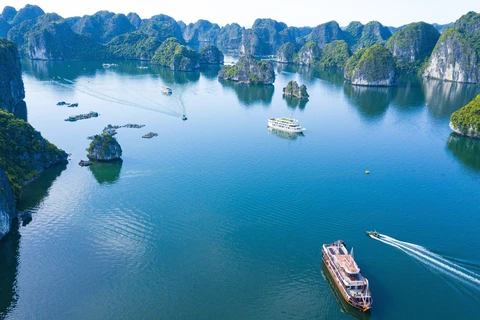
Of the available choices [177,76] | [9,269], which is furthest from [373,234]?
[177,76]

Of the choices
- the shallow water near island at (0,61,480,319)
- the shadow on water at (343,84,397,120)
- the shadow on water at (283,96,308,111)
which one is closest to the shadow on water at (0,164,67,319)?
the shallow water near island at (0,61,480,319)

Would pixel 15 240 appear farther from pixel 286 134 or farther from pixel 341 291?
pixel 286 134

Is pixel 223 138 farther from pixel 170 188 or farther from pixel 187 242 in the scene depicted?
pixel 187 242

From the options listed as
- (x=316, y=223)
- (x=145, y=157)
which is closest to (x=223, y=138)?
(x=145, y=157)

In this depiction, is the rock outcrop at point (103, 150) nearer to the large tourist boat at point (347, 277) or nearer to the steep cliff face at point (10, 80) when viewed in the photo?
the steep cliff face at point (10, 80)

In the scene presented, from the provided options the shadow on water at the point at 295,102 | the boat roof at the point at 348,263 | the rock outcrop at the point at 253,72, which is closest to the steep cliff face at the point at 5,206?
the boat roof at the point at 348,263

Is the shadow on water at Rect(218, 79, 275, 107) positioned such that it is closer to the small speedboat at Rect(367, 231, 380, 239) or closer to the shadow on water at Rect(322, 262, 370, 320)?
the small speedboat at Rect(367, 231, 380, 239)

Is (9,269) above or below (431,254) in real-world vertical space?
below
